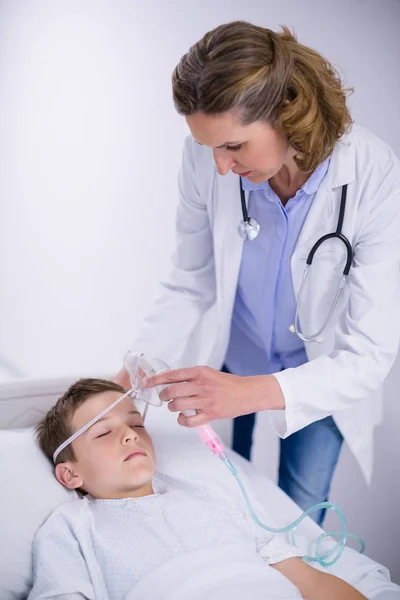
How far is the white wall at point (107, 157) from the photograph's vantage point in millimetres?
2152

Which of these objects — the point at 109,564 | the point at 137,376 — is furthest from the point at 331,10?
the point at 109,564

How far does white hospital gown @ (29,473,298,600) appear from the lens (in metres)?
1.43

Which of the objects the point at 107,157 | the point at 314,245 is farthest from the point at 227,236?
the point at 107,157

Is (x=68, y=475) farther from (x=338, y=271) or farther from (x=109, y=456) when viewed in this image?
(x=338, y=271)

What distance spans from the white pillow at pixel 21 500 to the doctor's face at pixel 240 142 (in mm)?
828

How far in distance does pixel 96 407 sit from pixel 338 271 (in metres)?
0.67

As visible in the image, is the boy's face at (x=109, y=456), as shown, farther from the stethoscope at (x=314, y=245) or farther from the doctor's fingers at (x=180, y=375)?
the stethoscope at (x=314, y=245)

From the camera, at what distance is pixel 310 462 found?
1899 mm

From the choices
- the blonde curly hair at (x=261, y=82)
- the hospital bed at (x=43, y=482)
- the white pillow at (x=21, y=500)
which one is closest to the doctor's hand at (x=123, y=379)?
the hospital bed at (x=43, y=482)

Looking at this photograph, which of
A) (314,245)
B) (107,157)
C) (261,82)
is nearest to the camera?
(261,82)

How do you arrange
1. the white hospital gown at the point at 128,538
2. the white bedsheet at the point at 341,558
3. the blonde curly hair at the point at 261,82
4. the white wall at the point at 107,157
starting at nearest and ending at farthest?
the blonde curly hair at the point at 261,82
the white hospital gown at the point at 128,538
the white bedsheet at the point at 341,558
the white wall at the point at 107,157

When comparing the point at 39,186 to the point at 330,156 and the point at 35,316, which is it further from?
the point at 330,156

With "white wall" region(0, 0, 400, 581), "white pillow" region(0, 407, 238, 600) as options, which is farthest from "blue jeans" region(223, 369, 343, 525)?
"white wall" region(0, 0, 400, 581)

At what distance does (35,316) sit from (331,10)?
1.48 m
